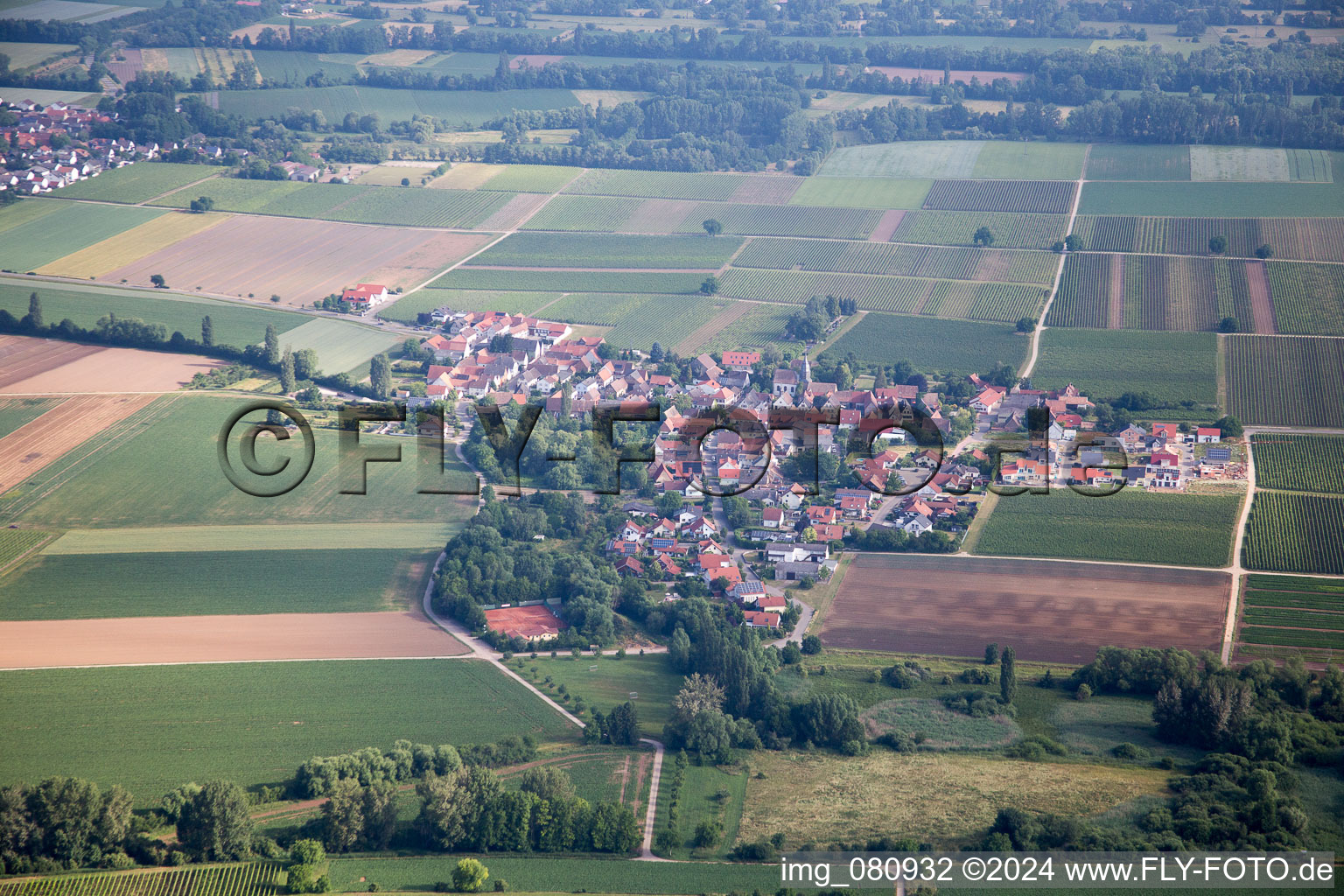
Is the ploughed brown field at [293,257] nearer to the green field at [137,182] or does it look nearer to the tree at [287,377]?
the green field at [137,182]

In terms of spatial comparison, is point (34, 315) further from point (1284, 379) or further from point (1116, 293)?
point (1284, 379)

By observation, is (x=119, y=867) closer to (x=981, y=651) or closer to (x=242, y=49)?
(x=981, y=651)

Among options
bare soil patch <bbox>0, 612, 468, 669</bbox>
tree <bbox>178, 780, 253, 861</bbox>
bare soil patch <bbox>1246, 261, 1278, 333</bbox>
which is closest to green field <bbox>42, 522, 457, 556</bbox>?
bare soil patch <bbox>0, 612, 468, 669</bbox>

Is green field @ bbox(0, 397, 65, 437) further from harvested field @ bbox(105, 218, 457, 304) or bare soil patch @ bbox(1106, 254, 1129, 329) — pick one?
bare soil patch @ bbox(1106, 254, 1129, 329)

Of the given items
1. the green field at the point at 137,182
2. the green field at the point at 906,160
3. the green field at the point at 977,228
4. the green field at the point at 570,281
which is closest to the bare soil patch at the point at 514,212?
the green field at the point at 570,281

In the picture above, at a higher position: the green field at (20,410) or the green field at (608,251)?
the green field at (608,251)

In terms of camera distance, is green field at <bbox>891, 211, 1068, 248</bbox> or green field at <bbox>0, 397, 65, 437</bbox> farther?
green field at <bbox>891, 211, 1068, 248</bbox>

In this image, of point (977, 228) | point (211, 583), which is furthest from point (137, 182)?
point (211, 583)
